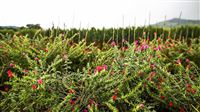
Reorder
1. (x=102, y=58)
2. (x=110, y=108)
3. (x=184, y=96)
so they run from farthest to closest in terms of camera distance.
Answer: (x=102, y=58), (x=184, y=96), (x=110, y=108)

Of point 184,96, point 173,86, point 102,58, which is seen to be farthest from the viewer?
point 102,58

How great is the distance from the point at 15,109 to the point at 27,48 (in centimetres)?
155

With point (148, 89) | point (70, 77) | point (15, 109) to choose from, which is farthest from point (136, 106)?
point (15, 109)

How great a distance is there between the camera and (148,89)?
3725 millimetres

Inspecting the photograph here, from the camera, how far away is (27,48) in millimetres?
4980

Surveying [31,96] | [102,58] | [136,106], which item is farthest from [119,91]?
[102,58]

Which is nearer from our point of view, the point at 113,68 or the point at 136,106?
the point at 136,106

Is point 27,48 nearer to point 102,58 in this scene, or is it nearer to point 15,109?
point 102,58

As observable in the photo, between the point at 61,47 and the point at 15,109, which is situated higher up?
the point at 61,47

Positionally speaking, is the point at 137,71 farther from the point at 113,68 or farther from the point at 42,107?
the point at 42,107

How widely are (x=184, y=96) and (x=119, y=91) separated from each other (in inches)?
25.0

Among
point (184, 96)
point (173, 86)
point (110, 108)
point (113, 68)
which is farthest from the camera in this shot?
point (113, 68)

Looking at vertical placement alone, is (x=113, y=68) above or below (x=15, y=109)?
above

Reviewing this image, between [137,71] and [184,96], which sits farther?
[137,71]
